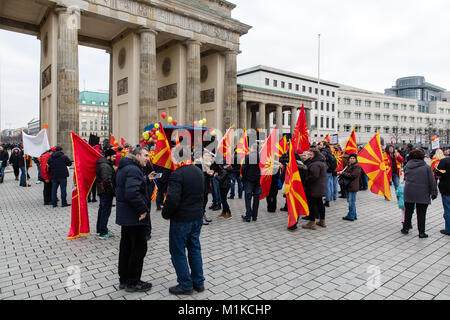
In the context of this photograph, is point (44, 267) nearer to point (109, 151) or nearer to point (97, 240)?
point (97, 240)

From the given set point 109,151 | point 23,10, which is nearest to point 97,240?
point 109,151

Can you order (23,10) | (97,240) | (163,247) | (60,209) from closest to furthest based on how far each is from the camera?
(163,247), (97,240), (60,209), (23,10)

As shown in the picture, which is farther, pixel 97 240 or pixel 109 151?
pixel 109 151

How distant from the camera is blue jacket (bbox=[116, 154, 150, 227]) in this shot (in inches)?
162

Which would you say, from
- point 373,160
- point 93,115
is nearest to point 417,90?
point 93,115

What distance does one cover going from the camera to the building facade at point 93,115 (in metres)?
99.9

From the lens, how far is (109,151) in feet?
23.7

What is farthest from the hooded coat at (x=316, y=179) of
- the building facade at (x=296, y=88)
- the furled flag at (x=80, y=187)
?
the building facade at (x=296, y=88)

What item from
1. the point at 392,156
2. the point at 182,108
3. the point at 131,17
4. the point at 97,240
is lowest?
the point at 97,240

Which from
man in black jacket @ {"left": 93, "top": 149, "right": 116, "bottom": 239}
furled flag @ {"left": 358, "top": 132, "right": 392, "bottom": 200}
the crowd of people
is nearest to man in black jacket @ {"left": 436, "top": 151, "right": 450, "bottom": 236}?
the crowd of people

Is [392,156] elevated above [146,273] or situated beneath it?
elevated above

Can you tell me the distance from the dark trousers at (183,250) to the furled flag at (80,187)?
353cm

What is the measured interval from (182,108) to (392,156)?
23012mm

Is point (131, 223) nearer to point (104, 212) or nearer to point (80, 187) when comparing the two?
point (104, 212)
